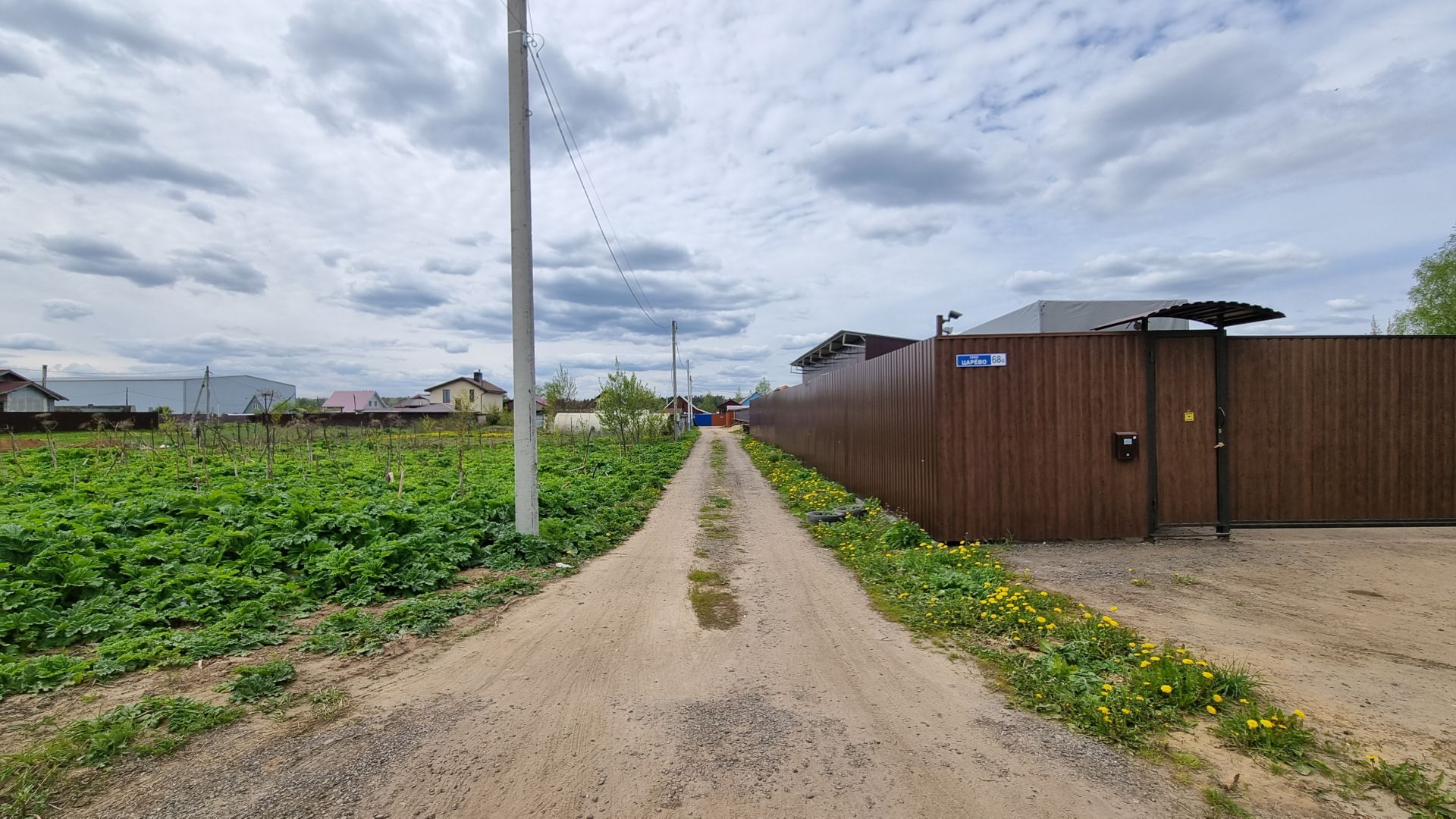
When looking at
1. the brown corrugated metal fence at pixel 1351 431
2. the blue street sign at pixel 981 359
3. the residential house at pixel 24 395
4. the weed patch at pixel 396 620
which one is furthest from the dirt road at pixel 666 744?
the residential house at pixel 24 395

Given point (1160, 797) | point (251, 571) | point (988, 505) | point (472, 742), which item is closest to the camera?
point (1160, 797)

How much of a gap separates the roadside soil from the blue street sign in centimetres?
221

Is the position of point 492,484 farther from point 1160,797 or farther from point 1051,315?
point 1051,315

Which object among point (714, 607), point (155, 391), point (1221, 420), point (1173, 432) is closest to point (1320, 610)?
point (1173, 432)

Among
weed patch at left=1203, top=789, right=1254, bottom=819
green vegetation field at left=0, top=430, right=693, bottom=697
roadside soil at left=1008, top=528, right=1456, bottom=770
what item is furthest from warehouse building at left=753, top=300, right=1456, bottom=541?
green vegetation field at left=0, top=430, right=693, bottom=697

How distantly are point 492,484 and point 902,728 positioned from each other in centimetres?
961

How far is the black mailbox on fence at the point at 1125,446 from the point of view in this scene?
7.11 metres

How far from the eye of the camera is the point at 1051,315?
1466 cm

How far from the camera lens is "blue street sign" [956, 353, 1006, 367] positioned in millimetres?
7098

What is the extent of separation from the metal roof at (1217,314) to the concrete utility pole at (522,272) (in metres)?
7.15

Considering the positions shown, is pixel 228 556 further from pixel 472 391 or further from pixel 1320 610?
pixel 472 391

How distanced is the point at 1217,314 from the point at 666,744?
8.06m

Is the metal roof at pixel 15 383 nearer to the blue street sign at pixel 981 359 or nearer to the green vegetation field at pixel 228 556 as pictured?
the green vegetation field at pixel 228 556

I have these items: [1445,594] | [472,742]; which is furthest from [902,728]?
[1445,594]
